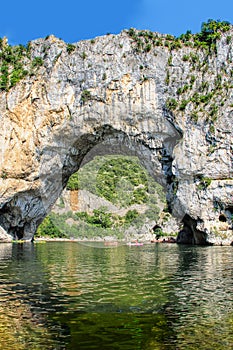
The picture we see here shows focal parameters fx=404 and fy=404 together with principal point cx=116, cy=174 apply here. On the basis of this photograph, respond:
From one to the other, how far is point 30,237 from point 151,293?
33.9 metres

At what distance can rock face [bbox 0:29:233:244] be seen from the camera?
34.2 meters

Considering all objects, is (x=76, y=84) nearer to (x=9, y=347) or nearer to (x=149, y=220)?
(x=9, y=347)

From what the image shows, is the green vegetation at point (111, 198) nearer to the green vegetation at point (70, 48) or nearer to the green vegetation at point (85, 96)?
the green vegetation at point (70, 48)

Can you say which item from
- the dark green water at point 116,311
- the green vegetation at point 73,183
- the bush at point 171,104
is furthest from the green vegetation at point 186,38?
the green vegetation at point 73,183

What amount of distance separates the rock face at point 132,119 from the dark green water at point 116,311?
64.3ft

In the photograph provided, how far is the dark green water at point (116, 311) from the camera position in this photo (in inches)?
275

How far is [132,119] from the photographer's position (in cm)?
3506

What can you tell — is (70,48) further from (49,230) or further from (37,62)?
(49,230)

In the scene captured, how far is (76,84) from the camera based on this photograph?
119ft

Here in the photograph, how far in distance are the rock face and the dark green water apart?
64.3 ft

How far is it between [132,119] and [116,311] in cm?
2720

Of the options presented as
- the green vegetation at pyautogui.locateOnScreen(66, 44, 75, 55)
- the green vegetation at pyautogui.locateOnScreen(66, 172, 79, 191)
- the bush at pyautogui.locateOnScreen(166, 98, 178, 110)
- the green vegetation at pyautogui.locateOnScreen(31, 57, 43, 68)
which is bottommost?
the green vegetation at pyautogui.locateOnScreen(66, 172, 79, 191)

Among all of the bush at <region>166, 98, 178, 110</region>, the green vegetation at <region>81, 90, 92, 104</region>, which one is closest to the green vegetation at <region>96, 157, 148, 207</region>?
the green vegetation at <region>81, 90, 92, 104</region>

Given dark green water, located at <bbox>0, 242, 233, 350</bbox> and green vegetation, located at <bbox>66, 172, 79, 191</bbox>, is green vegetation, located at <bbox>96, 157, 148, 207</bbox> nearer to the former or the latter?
green vegetation, located at <bbox>66, 172, 79, 191</bbox>
